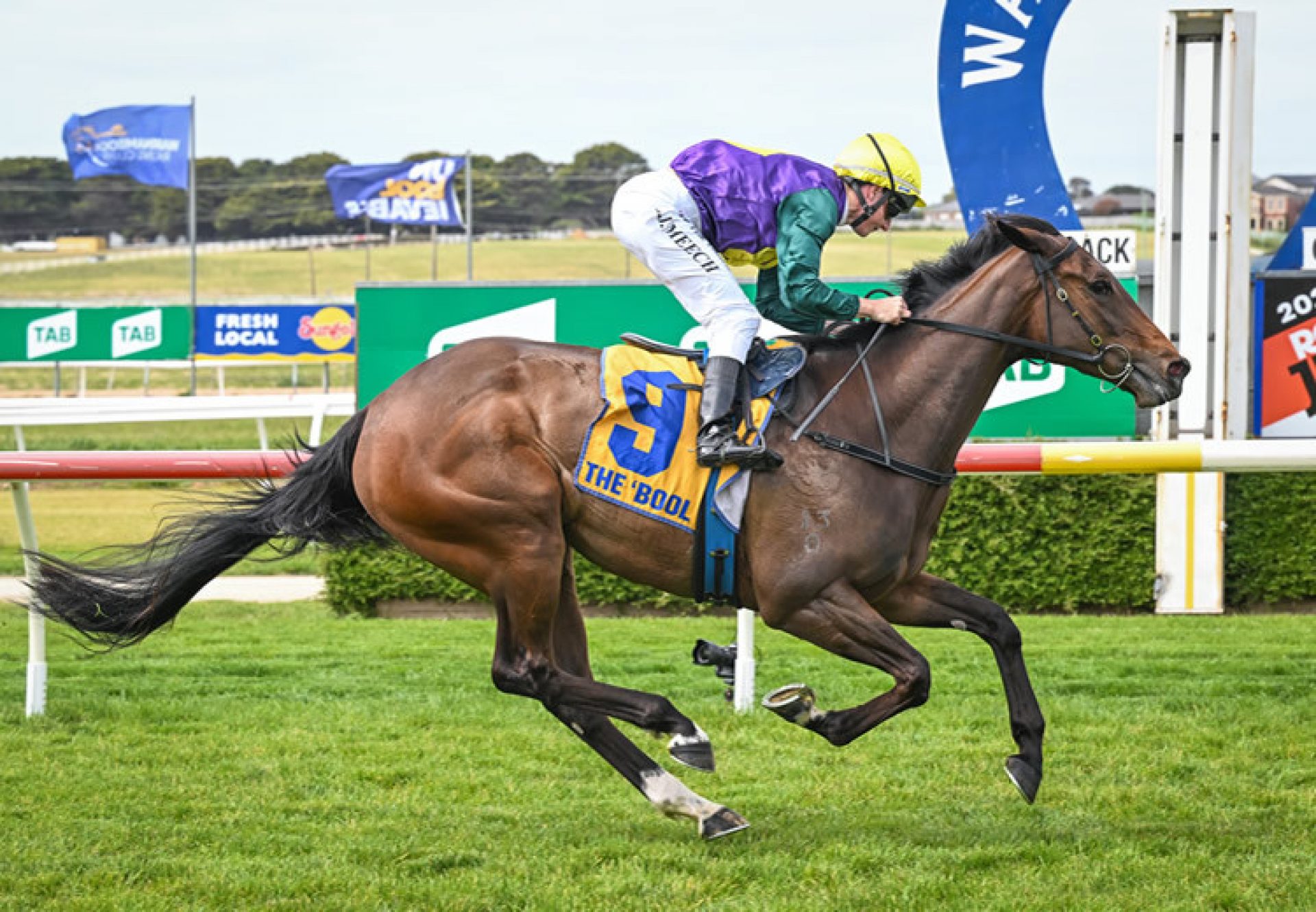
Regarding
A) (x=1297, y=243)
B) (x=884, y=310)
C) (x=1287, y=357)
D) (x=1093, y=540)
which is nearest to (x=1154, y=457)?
(x=884, y=310)

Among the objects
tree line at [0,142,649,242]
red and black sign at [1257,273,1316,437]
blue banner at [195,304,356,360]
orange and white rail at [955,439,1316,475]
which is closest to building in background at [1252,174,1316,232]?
tree line at [0,142,649,242]

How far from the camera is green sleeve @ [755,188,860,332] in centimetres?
421

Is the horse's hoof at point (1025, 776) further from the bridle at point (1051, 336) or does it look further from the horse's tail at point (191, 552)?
the horse's tail at point (191, 552)

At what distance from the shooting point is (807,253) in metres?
4.21

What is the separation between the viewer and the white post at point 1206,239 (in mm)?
8344

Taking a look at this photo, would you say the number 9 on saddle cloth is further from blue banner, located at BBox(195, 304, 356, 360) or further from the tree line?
the tree line

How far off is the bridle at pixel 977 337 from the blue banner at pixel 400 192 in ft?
77.9

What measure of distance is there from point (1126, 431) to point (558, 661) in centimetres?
559

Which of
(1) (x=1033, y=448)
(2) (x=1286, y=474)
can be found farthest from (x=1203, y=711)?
(2) (x=1286, y=474)

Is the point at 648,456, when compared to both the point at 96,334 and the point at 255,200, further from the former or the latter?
the point at 255,200

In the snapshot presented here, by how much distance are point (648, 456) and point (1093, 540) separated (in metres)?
4.81

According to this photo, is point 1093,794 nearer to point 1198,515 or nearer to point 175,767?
point 175,767

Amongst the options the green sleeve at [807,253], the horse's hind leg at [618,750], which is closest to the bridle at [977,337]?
the green sleeve at [807,253]

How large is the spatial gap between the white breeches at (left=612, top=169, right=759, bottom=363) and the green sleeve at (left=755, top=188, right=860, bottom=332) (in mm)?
162
